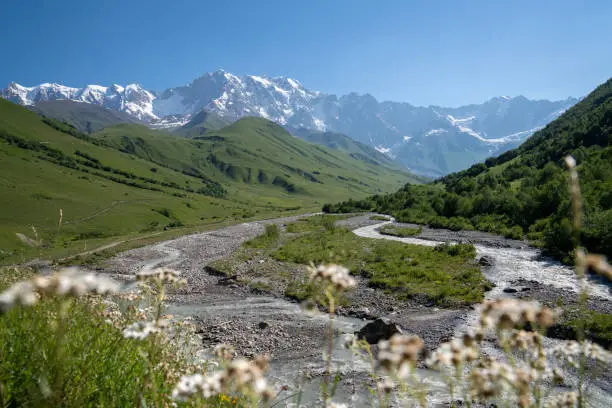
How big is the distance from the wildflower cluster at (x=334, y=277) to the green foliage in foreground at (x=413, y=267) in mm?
17768

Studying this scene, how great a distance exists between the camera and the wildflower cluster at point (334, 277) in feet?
8.52

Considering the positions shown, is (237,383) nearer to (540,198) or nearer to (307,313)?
(307,313)

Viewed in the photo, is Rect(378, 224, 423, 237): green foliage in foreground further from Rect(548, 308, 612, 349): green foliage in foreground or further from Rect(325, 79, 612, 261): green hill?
Rect(548, 308, 612, 349): green foliage in foreground

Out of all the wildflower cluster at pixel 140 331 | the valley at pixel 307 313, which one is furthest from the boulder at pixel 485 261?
the wildflower cluster at pixel 140 331

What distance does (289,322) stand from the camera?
25.0 meters

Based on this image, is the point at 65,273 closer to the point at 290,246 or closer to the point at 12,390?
the point at 12,390

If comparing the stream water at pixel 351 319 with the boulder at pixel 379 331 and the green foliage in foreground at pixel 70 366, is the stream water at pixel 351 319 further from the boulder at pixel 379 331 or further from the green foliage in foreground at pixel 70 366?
the green foliage in foreground at pixel 70 366

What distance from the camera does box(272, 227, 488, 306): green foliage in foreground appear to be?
95.0ft

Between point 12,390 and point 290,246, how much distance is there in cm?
5048

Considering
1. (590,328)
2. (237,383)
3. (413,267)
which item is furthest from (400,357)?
(413,267)

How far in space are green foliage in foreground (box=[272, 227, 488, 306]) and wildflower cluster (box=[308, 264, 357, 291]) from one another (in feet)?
58.3

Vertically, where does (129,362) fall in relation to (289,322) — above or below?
above

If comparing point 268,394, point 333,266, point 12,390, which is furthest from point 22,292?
point 12,390

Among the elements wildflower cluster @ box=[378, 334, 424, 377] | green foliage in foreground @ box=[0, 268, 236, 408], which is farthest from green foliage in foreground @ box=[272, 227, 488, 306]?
wildflower cluster @ box=[378, 334, 424, 377]
